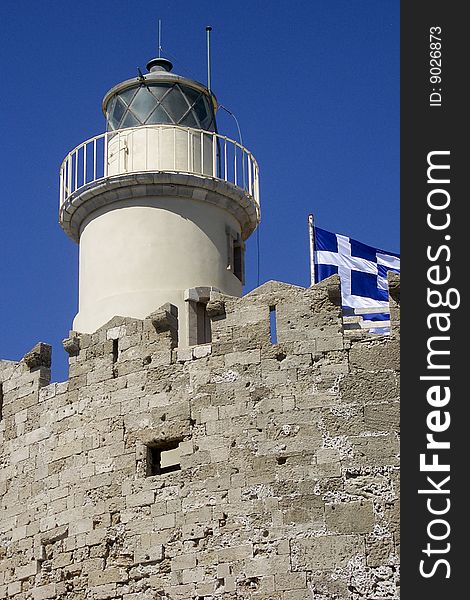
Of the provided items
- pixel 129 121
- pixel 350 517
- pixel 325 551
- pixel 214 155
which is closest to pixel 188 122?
pixel 214 155

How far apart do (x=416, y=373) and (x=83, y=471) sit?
4.28 meters

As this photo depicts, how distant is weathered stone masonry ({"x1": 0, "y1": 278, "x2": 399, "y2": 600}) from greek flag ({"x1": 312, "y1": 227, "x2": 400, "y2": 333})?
4748 mm

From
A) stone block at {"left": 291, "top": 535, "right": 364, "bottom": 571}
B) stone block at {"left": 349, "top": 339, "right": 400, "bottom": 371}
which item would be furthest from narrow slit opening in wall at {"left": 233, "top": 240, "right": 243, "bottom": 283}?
stone block at {"left": 291, "top": 535, "right": 364, "bottom": 571}

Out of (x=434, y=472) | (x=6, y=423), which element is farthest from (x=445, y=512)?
(x=6, y=423)

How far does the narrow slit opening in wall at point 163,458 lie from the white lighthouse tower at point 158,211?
186 cm

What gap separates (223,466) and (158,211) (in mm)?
4233

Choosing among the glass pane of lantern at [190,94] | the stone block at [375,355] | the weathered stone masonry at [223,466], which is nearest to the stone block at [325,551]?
the weathered stone masonry at [223,466]

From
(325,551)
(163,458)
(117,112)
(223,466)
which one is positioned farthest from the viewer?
(117,112)

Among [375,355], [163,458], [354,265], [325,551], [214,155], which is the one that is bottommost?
[325,551]

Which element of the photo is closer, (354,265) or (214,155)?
(214,155)

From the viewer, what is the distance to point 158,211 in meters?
18.3

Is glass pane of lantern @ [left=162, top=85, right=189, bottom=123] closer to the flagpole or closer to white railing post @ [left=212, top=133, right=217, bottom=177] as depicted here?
white railing post @ [left=212, top=133, right=217, bottom=177]

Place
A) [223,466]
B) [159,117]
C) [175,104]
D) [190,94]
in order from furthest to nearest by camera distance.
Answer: [190,94], [175,104], [159,117], [223,466]

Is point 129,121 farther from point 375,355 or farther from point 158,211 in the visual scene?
point 375,355
